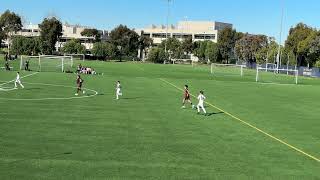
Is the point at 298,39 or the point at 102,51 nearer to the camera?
the point at 298,39

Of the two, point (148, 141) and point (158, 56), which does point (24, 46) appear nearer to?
point (158, 56)

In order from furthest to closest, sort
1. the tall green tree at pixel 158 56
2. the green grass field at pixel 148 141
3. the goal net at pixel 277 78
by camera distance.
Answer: the tall green tree at pixel 158 56 < the goal net at pixel 277 78 < the green grass field at pixel 148 141

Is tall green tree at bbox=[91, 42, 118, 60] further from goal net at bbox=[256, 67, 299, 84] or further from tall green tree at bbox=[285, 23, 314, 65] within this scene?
goal net at bbox=[256, 67, 299, 84]

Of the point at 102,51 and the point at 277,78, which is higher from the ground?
the point at 102,51

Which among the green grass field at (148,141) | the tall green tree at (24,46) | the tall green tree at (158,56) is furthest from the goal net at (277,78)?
the tall green tree at (24,46)

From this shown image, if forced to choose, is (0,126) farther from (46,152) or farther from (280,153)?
(280,153)

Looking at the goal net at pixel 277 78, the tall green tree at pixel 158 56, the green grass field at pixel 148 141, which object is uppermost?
the tall green tree at pixel 158 56

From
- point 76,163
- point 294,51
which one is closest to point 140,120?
point 76,163

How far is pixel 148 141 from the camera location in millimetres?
23219

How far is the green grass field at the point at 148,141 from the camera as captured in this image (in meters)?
17.7

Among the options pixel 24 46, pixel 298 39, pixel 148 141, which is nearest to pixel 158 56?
pixel 24 46

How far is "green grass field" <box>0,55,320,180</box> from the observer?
58.2 ft

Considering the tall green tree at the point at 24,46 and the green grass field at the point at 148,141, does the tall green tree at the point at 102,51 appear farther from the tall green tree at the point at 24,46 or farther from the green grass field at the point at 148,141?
the green grass field at the point at 148,141

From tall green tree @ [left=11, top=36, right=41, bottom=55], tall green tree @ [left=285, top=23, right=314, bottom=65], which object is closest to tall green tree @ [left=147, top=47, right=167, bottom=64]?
tall green tree @ [left=11, top=36, right=41, bottom=55]
